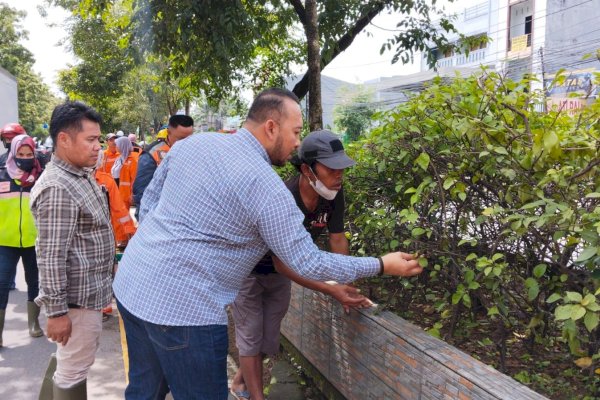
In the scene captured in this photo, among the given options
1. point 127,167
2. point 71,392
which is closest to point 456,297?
point 71,392

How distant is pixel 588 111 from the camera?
2.54 metres

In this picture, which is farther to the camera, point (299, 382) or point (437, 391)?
point (299, 382)

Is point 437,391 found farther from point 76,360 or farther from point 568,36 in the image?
point 568,36

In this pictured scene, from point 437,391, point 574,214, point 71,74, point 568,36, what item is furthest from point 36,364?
point 568,36

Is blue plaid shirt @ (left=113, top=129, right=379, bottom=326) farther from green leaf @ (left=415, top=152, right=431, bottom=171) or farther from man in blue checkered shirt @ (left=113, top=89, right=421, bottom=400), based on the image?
green leaf @ (left=415, top=152, right=431, bottom=171)

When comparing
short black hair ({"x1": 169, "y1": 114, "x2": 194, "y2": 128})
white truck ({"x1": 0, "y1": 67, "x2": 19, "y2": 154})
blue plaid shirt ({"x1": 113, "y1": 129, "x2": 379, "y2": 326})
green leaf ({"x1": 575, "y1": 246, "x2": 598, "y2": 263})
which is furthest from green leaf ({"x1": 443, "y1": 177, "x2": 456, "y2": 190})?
white truck ({"x1": 0, "y1": 67, "x2": 19, "y2": 154})

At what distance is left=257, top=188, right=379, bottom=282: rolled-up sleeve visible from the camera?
2141 mm

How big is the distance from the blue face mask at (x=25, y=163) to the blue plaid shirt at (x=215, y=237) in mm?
3298

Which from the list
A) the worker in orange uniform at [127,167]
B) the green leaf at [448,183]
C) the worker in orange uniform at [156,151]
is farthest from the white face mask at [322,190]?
the worker in orange uniform at [127,167]

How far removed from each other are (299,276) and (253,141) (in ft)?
3.11

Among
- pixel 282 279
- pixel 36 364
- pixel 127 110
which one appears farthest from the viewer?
pixel 127 110

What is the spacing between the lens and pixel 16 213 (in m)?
4.96

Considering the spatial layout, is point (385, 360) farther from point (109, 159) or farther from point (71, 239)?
point (109, 159)

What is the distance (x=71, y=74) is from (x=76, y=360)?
69.8 ft
